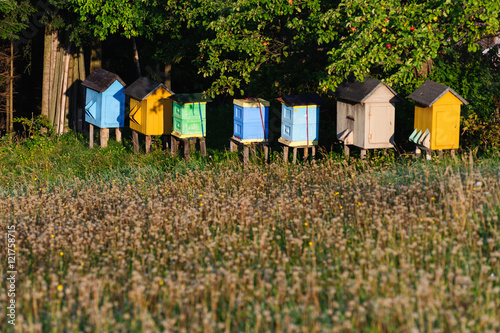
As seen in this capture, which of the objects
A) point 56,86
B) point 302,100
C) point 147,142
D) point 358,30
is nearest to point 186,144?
point 147,142

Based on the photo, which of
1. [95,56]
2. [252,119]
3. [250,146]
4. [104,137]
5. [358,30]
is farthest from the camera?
[95,56]

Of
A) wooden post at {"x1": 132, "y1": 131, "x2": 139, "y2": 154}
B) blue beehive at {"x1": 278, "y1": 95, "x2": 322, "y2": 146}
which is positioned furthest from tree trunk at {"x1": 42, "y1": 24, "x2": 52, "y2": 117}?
blue beehive at {"x1": 278, "y1": 95, "x2": 322, "y2": 146}

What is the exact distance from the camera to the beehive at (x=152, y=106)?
1468 centimetres

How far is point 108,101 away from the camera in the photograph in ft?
A: 51.4

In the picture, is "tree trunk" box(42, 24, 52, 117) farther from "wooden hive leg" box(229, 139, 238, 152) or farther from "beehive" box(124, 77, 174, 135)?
"wooden hive leg" box(229, 139, 238, 152)

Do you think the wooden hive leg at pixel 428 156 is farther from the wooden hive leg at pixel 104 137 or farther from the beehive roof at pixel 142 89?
the wooden hive leg at pixel 104 137

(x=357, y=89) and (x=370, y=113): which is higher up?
(x=357, y=89)

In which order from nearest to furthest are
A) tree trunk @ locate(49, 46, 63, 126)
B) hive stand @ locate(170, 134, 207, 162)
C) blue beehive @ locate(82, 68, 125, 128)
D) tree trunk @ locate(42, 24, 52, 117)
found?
1. hive stand @ locate(170, 134, 207, 162)
2. blue beehive @ locate(82, 68, 125, 128)
3. tree trunk @ locate(42, 24, 52, 117)
4. tree trunk @ locate(49, 46, 63, 126)

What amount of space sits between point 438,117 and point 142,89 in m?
6.62

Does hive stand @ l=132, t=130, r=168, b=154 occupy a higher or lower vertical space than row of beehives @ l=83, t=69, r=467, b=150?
lower

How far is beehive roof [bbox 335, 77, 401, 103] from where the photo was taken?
39.3 ft

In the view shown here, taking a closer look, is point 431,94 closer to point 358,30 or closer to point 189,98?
point 358,30

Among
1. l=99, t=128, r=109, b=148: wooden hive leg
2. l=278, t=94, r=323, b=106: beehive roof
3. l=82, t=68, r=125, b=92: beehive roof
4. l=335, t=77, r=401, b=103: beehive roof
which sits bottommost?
l=99, t=128, r=109, b=148: wooden hive leg

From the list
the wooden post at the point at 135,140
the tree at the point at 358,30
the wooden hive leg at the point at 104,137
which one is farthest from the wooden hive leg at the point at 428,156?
the wooden hive leg at the point at 104,137
